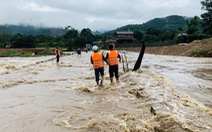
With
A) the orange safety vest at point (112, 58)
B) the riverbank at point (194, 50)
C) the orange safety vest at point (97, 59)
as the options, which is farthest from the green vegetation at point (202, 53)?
the orange safety vest at point (97, 59)

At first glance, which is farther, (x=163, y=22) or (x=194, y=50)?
(x=163, y=22)

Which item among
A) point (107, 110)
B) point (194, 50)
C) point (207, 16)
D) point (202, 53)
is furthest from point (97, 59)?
point (207, 16)

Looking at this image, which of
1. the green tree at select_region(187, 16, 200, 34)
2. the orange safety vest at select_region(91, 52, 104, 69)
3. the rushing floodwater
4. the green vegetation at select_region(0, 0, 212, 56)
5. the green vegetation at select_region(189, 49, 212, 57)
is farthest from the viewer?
the green tree at select_region(187, 16, 200, 34)

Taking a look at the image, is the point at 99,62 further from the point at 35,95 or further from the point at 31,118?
the point at 31,118

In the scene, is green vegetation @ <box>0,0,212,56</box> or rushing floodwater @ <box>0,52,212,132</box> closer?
rushing floodwater @ <box>0,52,212,132</box>

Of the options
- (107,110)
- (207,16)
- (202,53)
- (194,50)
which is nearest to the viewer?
(107,110)

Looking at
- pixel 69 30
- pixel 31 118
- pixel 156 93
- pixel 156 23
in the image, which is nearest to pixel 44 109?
pixel 31 118

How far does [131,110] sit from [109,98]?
1900 mm

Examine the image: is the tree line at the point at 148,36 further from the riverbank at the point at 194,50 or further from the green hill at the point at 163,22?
the green hill at the point at 163,22

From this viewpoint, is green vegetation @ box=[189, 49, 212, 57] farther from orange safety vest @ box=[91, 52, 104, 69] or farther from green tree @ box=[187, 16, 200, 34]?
orange safety vest @ box=[91, 52, 104, 69]

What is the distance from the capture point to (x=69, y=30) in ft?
334

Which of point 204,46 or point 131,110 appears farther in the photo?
point 204,46

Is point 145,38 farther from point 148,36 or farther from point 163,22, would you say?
point 163,22

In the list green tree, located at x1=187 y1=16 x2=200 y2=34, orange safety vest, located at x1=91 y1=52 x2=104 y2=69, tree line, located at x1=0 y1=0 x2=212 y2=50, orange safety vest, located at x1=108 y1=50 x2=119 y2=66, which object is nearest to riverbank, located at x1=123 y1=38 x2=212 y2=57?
tree line, located at x1=0 y1=0 x2=212 y2=50
